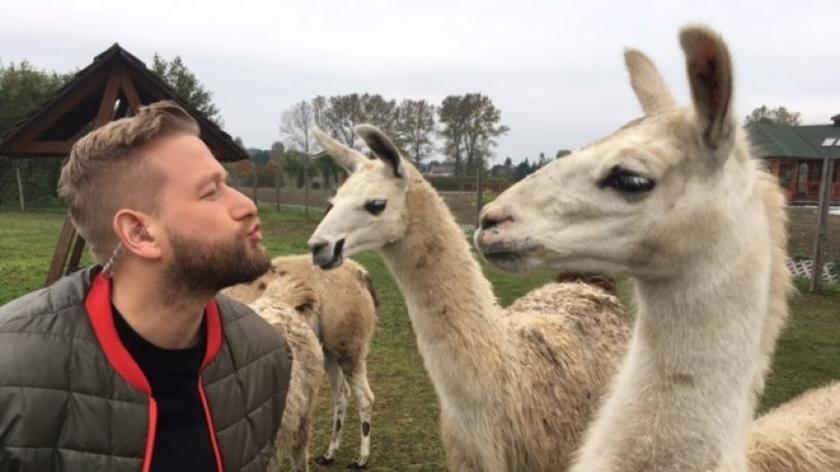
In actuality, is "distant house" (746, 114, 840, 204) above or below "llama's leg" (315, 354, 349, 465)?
above

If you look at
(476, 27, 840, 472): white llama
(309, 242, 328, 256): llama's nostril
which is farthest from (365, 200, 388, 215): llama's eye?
(476, 27, 840, 472): white llama

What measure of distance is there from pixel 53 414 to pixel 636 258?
1493 mm

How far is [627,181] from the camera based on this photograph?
67.4 inches

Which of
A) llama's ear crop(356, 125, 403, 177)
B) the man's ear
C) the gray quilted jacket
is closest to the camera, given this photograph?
the gray quilted jacket

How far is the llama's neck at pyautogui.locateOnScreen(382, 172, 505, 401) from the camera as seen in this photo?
3.11 metres

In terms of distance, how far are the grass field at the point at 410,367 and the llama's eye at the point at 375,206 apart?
141cm

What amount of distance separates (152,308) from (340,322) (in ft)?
11.6

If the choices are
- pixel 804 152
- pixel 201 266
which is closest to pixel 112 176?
pixel 201 266

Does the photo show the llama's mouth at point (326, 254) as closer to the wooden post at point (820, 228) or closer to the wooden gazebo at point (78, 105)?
the wooden gazebo at point (78, 105)

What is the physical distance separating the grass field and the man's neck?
168cm

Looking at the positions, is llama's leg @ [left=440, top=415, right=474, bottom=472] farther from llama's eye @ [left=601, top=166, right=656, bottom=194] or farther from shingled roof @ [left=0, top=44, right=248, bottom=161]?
shingled roof @ [left=0, top=44, right=248, bottom=161]

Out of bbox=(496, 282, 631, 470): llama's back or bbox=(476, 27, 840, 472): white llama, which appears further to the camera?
bbox=(496, 282, 631, 470): llama's back

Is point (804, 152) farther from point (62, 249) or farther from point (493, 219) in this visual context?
point (493, 219)

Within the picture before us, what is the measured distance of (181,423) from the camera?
1.58m
